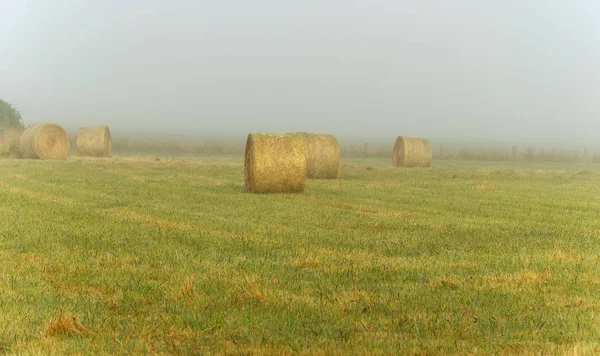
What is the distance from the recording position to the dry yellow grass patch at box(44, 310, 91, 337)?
7312mm

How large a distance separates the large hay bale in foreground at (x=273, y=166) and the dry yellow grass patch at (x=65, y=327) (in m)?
15.6

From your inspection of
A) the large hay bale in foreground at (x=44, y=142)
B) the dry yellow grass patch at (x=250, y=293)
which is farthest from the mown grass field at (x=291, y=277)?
the large hay bale in foreground at (x=44, y=142)

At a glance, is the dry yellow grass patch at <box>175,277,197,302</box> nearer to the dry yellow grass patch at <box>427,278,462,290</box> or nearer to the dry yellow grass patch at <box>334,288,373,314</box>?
the dry yellow grass patch at <box>334,288,373,314</box>

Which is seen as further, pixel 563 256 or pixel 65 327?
pixel 563 256

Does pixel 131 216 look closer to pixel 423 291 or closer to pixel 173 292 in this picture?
pixel 173 292

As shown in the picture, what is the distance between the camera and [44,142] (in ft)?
135

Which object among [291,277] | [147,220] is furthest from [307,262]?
[147,220]

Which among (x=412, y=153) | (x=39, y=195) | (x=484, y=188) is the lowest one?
(x=484, y=188)

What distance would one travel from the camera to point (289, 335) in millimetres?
7281

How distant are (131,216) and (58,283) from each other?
6.84 metres

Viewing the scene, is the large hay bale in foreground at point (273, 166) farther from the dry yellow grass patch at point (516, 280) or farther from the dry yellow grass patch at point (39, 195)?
the dry yellow grass patch at point (516, 280)

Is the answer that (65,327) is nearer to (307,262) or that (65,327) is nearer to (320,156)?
Answer: (307,262)

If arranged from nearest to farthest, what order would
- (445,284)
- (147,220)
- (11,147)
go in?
(445,284), (147,220), (11,147)

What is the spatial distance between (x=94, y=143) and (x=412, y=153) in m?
21.8
